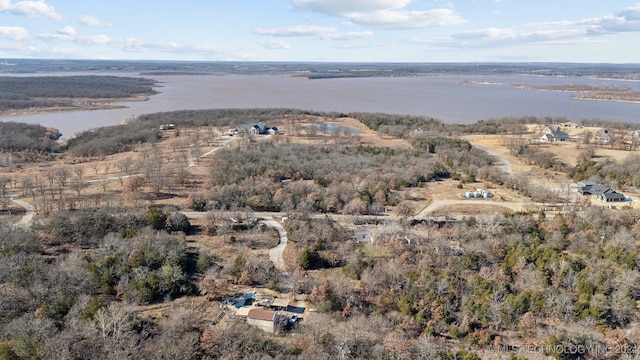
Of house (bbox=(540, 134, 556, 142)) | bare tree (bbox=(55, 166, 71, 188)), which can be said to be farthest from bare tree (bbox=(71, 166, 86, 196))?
house (bbox=(540, 134, 556, 142))

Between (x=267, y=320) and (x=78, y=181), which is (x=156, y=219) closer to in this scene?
(x=267, y=320)

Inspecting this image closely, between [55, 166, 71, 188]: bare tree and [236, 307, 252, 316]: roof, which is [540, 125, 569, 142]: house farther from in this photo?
[55, 166, 71, 188]: bare tree

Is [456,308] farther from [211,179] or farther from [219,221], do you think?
[211,179]

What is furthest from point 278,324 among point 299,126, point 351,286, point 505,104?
point 505,104

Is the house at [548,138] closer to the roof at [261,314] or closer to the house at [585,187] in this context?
the house at [585,187]

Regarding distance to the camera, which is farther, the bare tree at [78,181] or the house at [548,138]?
the house at [548,138]

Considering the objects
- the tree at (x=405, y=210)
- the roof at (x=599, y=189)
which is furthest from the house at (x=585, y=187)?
the tree at (x=405, y=210)
